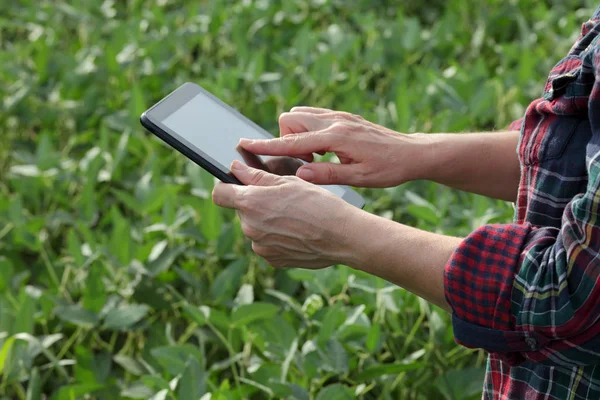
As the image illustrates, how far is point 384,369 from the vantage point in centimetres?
169

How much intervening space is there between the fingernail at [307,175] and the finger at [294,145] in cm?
3

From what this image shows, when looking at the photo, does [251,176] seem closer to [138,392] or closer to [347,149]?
[347,149]

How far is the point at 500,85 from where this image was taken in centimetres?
275

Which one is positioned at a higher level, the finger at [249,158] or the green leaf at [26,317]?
the finger at [249,158]

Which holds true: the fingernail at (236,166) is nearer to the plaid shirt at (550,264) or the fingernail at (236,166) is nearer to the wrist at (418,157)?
the wrist at (418,157)

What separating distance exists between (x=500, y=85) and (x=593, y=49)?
1.73 meters

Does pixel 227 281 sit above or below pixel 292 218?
below

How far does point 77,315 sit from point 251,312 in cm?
38

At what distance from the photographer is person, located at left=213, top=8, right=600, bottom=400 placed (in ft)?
3.33

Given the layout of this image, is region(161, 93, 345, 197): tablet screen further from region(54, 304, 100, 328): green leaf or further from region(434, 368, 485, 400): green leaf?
region(54, 304, 100, 328): green leaf

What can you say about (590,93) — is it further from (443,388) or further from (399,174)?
(443,388)

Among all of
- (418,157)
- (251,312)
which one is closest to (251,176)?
(418,157)

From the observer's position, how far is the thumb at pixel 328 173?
1.40 m

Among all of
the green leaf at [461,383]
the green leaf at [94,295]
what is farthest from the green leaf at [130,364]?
the green leaf at [461,383]
